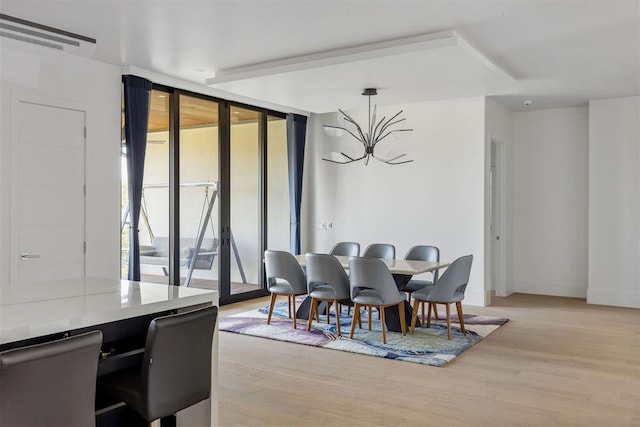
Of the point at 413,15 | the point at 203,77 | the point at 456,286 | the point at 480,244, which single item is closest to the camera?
the point at 413,15

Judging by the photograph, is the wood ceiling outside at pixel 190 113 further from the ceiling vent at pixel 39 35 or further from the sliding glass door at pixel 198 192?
the ceiling vent at pixel 39 35

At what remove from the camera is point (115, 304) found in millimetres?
2307

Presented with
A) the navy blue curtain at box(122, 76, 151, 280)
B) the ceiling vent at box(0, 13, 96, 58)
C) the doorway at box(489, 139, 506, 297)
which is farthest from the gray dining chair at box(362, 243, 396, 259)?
the ceiling vent at box(0, 13, 96, 58)

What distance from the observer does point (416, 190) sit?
7.80m

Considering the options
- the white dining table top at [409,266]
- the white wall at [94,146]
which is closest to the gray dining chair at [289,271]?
the white dining table top at [409,266]

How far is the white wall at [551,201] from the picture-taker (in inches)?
314

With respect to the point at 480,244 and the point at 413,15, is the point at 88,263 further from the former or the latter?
the point at 480,244

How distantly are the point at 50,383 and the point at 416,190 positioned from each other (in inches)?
254

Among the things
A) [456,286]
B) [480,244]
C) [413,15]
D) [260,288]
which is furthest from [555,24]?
[260,288]

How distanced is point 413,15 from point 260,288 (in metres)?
4.82

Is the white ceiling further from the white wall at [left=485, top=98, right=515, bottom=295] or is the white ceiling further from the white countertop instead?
the white countertop

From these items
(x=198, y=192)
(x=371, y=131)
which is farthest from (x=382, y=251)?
(x=198, y=192)

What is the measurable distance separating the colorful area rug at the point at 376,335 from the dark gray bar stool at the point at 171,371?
2637mm

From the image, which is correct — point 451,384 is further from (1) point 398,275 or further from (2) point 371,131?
(2) point 371,131
